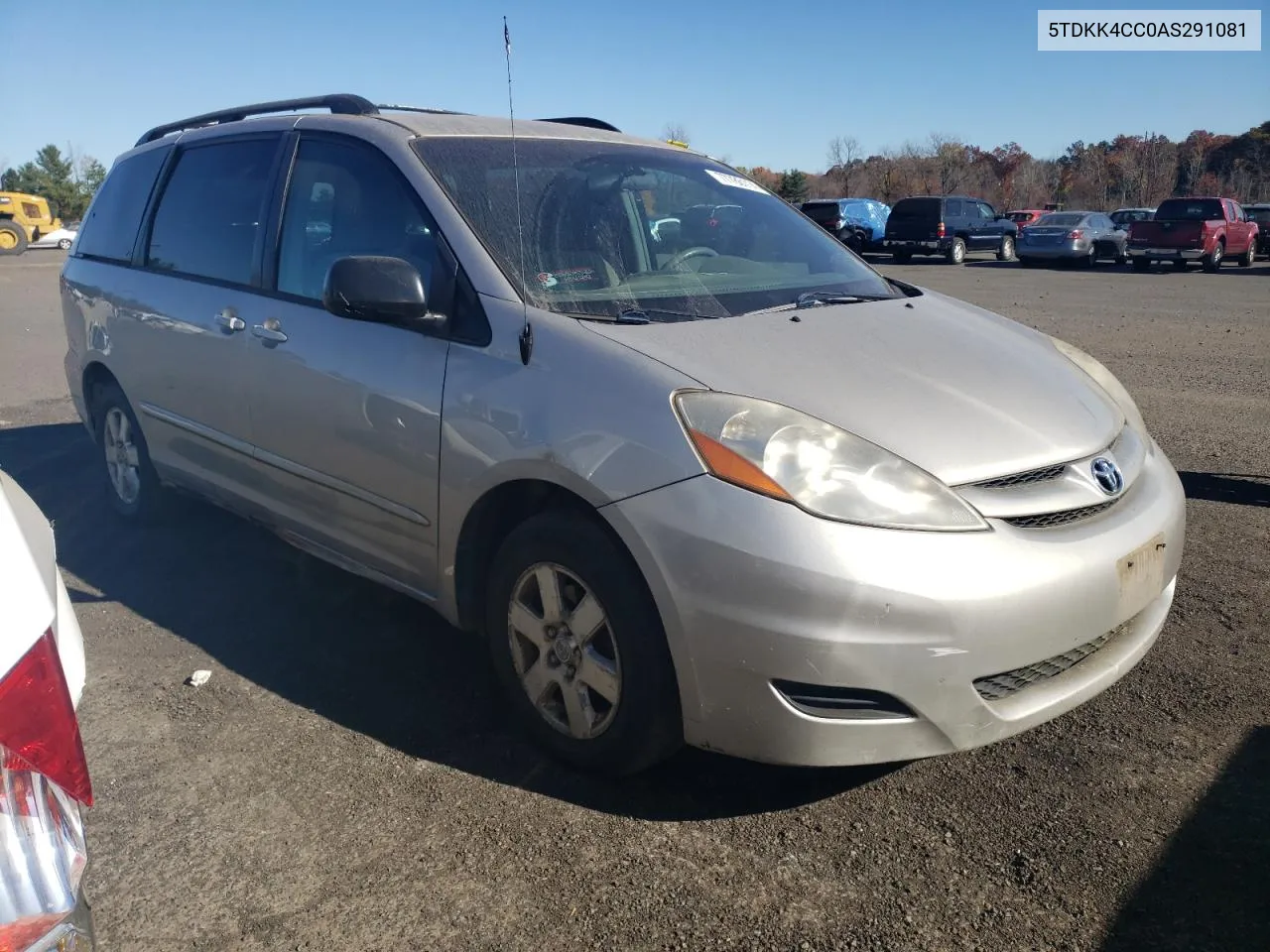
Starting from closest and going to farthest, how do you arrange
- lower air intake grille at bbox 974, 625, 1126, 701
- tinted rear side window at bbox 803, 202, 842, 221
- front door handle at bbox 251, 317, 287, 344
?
1. lower air intake grille at bbox 974, 625, 1126, 701
2. front door handle at bbox 251, 317, 287, 344
3. tinted rear side window at bbox 803, 202, 842, 221

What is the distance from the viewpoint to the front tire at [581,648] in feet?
8.75

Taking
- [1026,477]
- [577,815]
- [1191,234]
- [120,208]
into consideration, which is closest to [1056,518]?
[1026,477]

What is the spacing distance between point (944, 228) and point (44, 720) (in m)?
29.5

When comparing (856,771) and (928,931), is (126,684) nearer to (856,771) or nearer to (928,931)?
(856,771)

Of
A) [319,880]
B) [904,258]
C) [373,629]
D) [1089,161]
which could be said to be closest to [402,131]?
[373,629]

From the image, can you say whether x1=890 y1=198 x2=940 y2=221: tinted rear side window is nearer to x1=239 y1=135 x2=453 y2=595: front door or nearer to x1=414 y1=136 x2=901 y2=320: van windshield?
x1=414 y1=136 x2=901 y2=320: van windshield

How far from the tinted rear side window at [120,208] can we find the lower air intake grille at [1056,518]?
162 inches

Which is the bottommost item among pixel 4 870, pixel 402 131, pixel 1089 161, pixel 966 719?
pixel 966 719

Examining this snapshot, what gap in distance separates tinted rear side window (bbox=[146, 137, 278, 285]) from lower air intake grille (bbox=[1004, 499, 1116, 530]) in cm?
291

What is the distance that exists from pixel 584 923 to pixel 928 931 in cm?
75

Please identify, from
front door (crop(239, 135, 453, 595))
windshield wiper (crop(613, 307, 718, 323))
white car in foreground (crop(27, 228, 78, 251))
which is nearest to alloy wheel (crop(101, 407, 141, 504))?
front door (crop(239, 135, 453, 595))

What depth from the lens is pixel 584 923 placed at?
2.38 metres

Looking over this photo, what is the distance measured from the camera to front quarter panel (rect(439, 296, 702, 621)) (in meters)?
2.65

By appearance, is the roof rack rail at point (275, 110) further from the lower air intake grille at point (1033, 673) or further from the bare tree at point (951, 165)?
the bare tree at point (951, 165)
